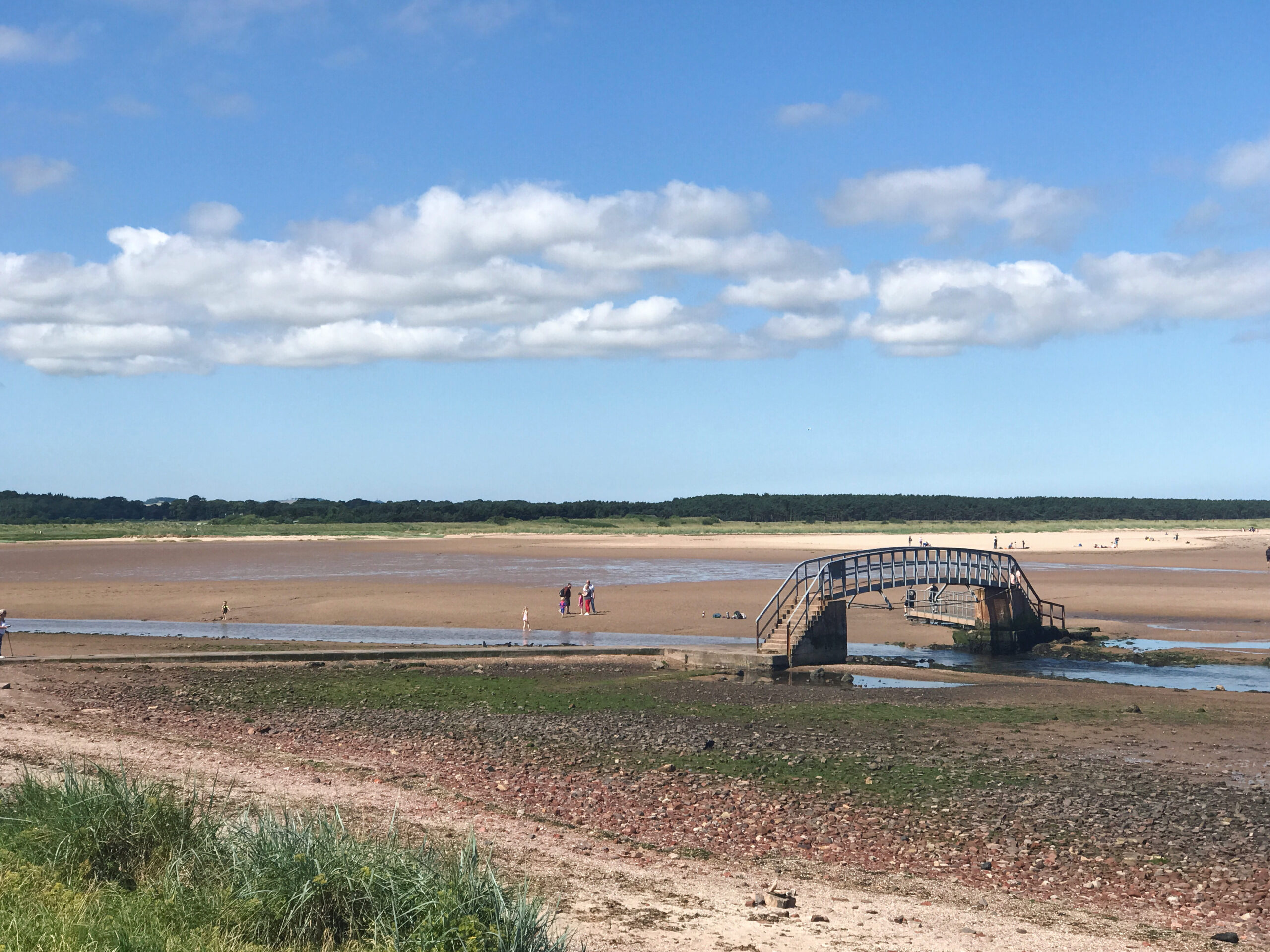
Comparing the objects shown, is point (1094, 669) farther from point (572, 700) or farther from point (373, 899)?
point (373, 899)

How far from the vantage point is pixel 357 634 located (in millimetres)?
34469

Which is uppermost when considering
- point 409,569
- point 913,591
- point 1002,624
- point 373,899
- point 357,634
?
point 373,899

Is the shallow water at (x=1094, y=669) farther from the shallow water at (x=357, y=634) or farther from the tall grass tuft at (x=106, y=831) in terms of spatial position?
the tall grass tuft at (x=106, y=831)

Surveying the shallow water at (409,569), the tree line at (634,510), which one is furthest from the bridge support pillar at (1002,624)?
the tree line at (634,510)

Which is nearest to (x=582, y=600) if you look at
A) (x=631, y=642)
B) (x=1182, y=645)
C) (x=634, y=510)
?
(x=631, y=642)

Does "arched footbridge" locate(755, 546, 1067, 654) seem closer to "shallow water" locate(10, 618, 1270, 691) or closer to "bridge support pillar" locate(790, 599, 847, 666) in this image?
"bridge support pillar" locate(790, 599, 847, 666)

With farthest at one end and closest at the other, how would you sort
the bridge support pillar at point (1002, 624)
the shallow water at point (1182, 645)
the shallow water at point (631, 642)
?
the bridge support pillar at point (1002, 624), the shallow water at point (1182, 645), the shallow water at point (631, 642)

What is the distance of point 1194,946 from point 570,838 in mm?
6032

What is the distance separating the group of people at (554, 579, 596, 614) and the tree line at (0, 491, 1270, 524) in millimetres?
95901

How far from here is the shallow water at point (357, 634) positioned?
1255 inches

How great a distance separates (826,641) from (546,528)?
9132cm

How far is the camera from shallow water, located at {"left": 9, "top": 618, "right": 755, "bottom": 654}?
3188cm

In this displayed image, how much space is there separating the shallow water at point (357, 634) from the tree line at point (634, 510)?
99000mm

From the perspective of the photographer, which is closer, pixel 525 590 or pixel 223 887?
pixel 223 887
